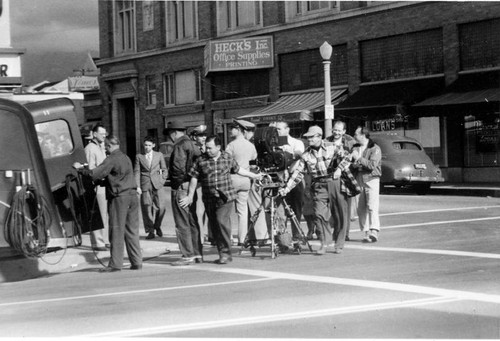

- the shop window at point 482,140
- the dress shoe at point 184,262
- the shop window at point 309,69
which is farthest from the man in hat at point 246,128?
the shop window at point 309,69

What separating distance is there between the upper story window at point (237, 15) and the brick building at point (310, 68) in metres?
0.06

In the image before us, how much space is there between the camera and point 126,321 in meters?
7.57

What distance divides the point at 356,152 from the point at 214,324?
22.6 feet

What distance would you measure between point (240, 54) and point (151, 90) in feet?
28.4

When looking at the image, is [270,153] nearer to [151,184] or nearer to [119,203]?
[119,203]

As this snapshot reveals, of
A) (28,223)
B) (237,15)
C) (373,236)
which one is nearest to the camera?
(28,223)

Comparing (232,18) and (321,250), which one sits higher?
(232,18)

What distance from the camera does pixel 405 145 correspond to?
25.9 m

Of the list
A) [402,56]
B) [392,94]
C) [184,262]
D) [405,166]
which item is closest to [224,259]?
[184,262]

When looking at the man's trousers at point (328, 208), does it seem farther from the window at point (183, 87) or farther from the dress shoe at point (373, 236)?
the window at point (183, 87)

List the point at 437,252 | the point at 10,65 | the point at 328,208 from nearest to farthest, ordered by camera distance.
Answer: the point at 437,252, the point at 328,208, the point at 10,65

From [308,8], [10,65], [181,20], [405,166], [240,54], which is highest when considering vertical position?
[181,20]

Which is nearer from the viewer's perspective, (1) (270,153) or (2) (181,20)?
(1) (270,153)

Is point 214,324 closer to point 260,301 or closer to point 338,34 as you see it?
point 260,301
